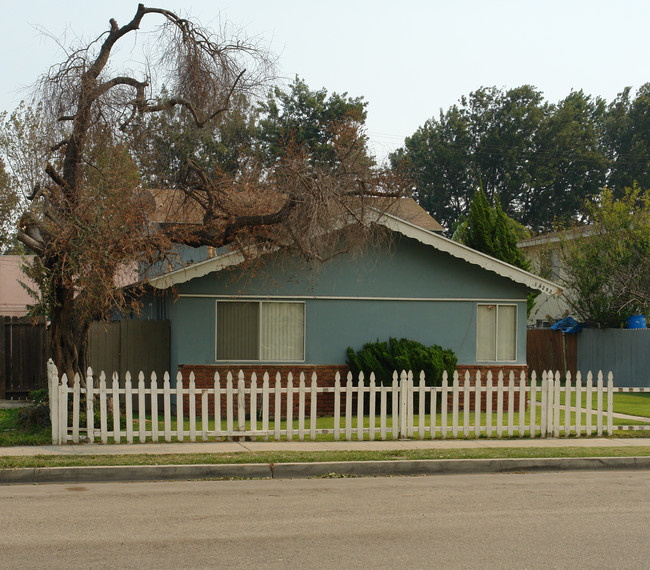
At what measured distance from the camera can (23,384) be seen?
18625mm

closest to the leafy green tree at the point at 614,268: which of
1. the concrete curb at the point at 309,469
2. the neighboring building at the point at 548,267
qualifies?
the neighboring building at the point at 548,267

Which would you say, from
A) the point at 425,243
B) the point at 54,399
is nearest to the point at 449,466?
the point at 54,399

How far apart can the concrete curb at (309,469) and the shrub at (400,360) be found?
17.4 ft

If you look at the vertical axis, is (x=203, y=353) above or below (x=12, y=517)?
above

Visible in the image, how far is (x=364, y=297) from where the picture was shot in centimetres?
1756

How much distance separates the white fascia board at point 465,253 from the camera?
1698 cm

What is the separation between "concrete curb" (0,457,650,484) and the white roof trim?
5539mm

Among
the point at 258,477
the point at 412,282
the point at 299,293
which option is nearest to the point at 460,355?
the point at 412,282

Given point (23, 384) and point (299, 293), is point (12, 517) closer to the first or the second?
point (299, 293)

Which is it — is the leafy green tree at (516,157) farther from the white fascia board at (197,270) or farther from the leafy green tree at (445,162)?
the white fascia board at (197,270)

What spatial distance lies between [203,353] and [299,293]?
2375mm

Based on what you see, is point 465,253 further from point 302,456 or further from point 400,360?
point 302,456

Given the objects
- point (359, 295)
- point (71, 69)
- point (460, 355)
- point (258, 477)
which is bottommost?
point (258, 477)

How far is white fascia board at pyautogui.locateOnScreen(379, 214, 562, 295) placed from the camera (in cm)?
1698
